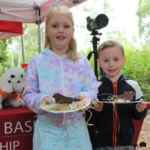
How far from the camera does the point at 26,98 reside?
39.0 inches

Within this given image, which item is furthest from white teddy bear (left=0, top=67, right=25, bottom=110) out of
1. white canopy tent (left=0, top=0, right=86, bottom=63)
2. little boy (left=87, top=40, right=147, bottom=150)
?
white canopy tent (left=0, top=0, right=86, bottom=63)

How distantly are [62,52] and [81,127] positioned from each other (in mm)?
522

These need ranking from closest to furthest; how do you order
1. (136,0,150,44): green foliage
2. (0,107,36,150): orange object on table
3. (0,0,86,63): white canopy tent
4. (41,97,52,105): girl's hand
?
(41,97,52,105): girl's hand → (0,107,36,150): orange object on table → (0,0,86,63): white canopy tent → (136,0,150,44): green foliage

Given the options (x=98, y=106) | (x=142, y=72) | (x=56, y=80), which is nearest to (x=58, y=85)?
(x=56, y=80)

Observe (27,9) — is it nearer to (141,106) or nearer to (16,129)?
(16,129)

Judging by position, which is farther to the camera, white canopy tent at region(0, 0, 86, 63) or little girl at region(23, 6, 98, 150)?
white canopy tent at region(0, 0, 86, 63)

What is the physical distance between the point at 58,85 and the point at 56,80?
4 centimetres

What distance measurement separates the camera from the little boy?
3.62 ft

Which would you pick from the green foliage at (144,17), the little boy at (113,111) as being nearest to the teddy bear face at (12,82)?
the little boy at (113,111)

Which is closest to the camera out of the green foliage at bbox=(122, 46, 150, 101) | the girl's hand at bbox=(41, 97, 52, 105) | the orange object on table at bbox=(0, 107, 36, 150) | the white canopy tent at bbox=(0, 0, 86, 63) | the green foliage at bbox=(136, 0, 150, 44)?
the girl's hand at bbox=(41, 97, 52, 105)

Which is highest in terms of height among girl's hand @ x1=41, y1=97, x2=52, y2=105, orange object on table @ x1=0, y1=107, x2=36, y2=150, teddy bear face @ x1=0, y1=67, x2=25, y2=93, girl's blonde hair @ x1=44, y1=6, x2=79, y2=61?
girl's blonde hair @ x1=44, y1=6, x2=79, y2=61

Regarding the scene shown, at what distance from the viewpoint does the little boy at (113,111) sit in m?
1.10

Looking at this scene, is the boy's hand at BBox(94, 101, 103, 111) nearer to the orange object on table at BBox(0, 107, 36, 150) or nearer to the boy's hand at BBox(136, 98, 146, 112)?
the boy's hand at BBox(136, 98, 146, 112)

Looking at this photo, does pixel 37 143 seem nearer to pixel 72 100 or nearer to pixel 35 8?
pixel 72 100
